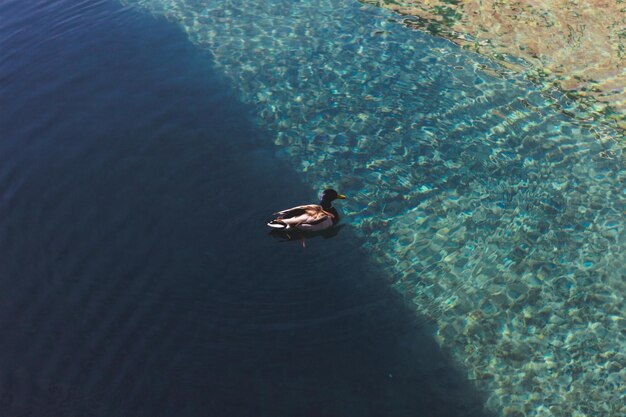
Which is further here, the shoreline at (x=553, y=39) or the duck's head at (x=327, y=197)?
the shoreline at (x=553, y=39)

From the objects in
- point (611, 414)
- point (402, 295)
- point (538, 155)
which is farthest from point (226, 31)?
point (611, 414)

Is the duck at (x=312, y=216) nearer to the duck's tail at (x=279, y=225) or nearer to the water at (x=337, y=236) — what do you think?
the duck's tail at (x=279, y=225)

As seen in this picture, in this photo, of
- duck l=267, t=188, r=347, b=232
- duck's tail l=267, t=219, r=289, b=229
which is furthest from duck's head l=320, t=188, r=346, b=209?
duck's tail l=267, t=219, r=289, b=229

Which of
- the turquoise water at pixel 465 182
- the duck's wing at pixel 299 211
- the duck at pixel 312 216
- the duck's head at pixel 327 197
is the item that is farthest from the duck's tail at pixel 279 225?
the turquoise water at pixel 465 182

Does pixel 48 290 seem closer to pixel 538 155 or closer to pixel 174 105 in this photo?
pixel 174 105

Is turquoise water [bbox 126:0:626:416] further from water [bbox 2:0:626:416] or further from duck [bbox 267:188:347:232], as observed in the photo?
duck [bbox 267:188:347:232]

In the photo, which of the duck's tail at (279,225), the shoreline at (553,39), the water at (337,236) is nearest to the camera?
the water at (337,236)

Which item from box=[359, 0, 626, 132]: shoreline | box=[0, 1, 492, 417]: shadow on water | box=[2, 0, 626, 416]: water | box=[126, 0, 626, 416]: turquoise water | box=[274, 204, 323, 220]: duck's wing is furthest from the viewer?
box=[359, 0, 626, 132]: shoreline
